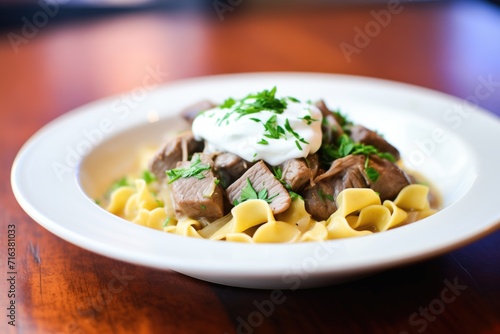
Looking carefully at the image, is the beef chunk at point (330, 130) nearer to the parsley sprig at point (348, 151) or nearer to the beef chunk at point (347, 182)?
the parsley sprig at point (348, 151)

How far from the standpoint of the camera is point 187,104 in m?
4.83

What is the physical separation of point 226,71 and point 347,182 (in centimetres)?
322

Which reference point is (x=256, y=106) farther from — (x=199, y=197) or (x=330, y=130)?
(x=199, y=197)

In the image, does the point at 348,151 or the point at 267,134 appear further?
the point at 348,151

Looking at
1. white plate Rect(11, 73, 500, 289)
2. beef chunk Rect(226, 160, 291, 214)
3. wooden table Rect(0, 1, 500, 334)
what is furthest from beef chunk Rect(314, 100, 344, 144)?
wooden table Rect(0, 1, 500, 334)

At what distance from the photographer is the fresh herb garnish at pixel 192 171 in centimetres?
337

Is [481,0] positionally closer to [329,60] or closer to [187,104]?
[329,60]

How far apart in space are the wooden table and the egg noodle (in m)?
0.44

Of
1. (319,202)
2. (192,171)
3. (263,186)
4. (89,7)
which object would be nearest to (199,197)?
(192,171)

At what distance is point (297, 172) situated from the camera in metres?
3.26

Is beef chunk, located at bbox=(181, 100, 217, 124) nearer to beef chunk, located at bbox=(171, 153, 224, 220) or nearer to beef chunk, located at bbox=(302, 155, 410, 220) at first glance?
beef chunk, located at bbox=(171, 153, 224, 220)

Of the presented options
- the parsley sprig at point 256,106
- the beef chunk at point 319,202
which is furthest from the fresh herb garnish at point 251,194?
the parsley sprig at point 256,106

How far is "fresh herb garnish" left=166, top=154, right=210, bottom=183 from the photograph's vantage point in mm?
3371

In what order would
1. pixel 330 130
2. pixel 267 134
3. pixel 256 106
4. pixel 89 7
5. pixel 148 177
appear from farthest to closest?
pixel 89 7
pixel 148 177
pixel 330 130
pixel 256 106
pixel 267 134
